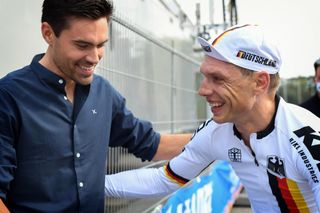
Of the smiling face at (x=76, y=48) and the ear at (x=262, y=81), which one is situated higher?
the smiling face at (x=76, y=48)

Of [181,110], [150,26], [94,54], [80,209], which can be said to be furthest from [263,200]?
[181,110]

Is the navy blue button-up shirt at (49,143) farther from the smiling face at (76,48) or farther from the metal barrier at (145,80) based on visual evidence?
the metal barrier at (145,80)

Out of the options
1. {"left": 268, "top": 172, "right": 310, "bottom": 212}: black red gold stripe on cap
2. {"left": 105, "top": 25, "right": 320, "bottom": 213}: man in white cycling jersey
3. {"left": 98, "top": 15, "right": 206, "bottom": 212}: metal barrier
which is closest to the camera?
{"left": 105, "top": 25, "right": 320, "bottom": 213}: man in white cycling jersey

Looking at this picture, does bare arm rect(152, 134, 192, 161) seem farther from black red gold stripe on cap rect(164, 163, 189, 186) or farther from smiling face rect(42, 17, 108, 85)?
smiling face rect(42, 17, 108, 85)

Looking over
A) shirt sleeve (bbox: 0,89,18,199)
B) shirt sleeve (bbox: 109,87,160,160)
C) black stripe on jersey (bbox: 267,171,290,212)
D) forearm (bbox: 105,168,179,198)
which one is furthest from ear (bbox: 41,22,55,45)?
black stripe on jersey (bbox: 267,171,290,212)

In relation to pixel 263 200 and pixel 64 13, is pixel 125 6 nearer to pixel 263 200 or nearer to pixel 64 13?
pixel 64 13

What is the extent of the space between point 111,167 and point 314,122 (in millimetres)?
1531

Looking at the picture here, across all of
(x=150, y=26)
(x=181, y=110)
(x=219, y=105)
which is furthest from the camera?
(x=181, y=110)

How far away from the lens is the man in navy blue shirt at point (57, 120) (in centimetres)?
180

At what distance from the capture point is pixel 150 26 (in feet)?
14.3

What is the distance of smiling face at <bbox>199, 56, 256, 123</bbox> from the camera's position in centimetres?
208

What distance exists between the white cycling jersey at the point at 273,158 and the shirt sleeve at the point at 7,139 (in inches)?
39.4

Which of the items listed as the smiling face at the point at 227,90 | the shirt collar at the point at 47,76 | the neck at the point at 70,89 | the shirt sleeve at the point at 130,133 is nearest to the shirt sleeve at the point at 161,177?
the shirt sleeve at the point at 130,133

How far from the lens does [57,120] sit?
194 centimetres
